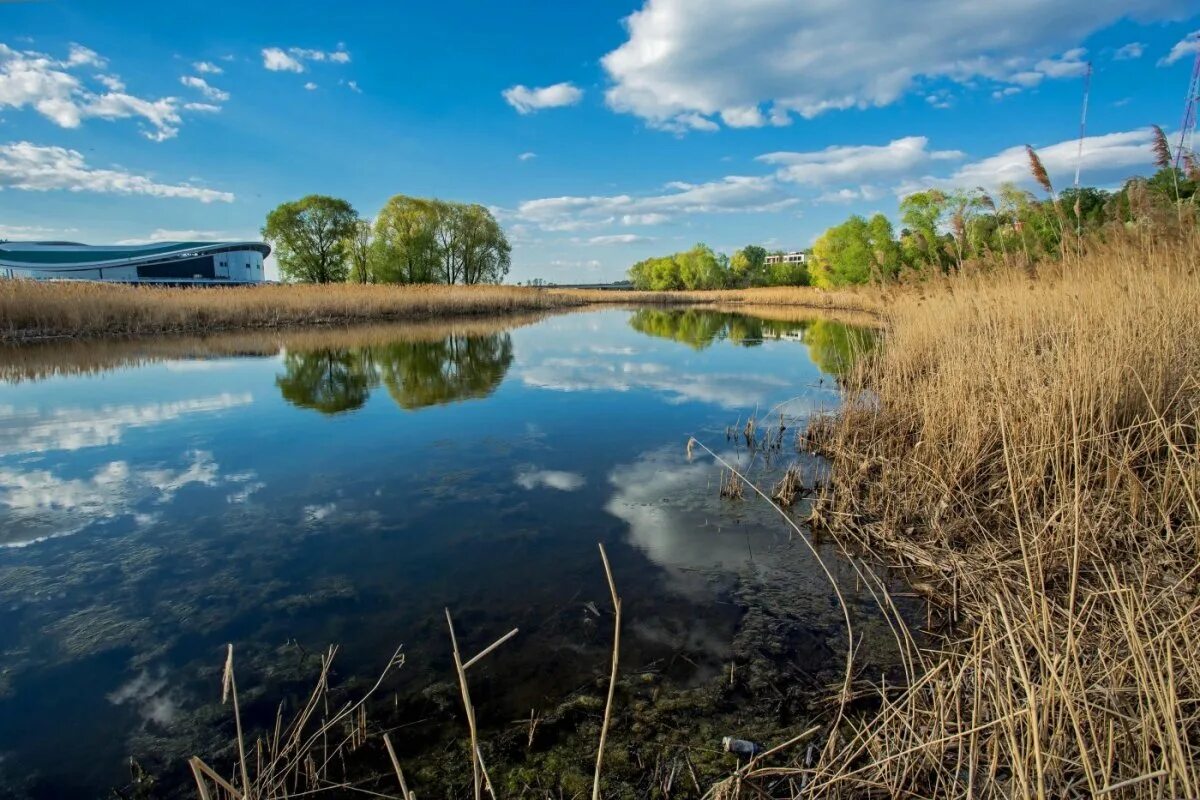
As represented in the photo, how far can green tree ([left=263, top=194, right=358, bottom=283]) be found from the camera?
41.5 metres

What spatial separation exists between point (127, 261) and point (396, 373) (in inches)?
2464

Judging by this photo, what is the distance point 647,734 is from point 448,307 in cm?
2757

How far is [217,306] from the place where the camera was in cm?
1962

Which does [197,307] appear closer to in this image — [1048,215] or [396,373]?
[396,373]

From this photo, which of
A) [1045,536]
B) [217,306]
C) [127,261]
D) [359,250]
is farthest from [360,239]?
[1045,536]

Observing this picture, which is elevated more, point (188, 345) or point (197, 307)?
point (197, 307)

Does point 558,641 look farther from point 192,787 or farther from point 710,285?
point 710,285

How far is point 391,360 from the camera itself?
41.8ft

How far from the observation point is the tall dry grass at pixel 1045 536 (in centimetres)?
158

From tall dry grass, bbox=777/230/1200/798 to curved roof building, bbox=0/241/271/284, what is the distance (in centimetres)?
6436

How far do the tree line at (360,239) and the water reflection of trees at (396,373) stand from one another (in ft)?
95.5

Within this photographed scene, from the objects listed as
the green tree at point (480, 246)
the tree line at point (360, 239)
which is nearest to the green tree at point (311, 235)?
the tree line at point (360, 239)

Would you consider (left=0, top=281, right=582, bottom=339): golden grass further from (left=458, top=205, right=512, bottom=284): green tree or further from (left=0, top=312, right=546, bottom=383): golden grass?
(left=458, top=205, right=512, bottom=284): green tree

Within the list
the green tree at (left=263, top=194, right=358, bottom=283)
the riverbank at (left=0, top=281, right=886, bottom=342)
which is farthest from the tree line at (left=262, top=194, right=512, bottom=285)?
the riverbank at (left=0, top=281, right=886, bottom=342)
